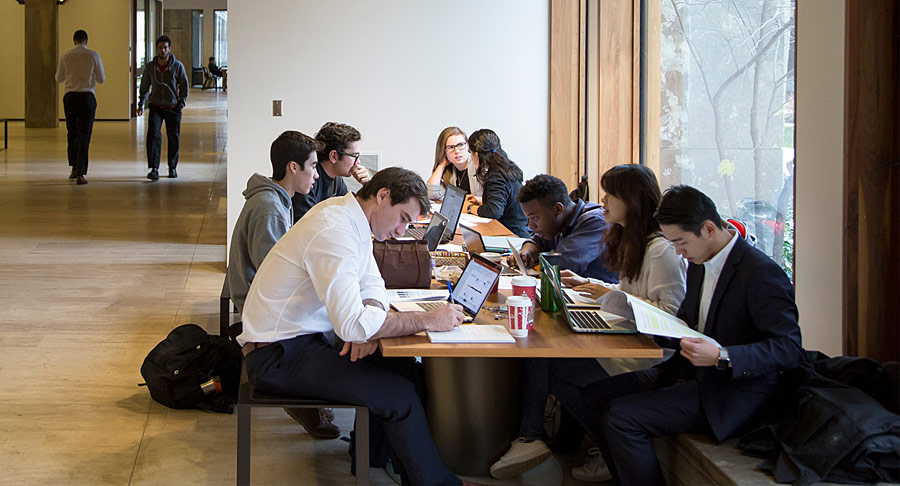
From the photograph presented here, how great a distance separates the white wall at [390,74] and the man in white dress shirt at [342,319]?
415 centimetres

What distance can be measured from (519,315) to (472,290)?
36cm

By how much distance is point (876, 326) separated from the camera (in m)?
3.24

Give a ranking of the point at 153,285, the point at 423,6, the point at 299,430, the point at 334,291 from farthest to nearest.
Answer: the point at 423,6 < the point at 153,285 < the point at 299,430 < the point at 334,291

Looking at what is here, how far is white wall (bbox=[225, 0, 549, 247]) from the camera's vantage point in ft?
23.6

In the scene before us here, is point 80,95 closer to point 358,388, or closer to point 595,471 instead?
point 358,388

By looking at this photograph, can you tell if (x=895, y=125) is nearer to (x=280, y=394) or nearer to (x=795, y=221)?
(x=795, y=221)

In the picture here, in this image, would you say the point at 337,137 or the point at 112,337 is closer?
the point at 337,137

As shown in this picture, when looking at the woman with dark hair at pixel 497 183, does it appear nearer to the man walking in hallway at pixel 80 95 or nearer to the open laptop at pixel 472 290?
the open laptop at pixel 472 290

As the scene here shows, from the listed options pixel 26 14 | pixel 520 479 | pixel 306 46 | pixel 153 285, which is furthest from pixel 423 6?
pixel 26 14

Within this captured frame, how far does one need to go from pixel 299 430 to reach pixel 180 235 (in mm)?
4997

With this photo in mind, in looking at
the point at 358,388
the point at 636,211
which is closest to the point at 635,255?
the point at 636,211

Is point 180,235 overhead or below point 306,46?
below

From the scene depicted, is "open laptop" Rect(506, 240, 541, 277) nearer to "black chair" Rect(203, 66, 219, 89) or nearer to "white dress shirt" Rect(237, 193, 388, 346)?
"white dress shirt" Rect(237, 193, 388, 346)

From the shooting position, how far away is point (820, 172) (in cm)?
357
